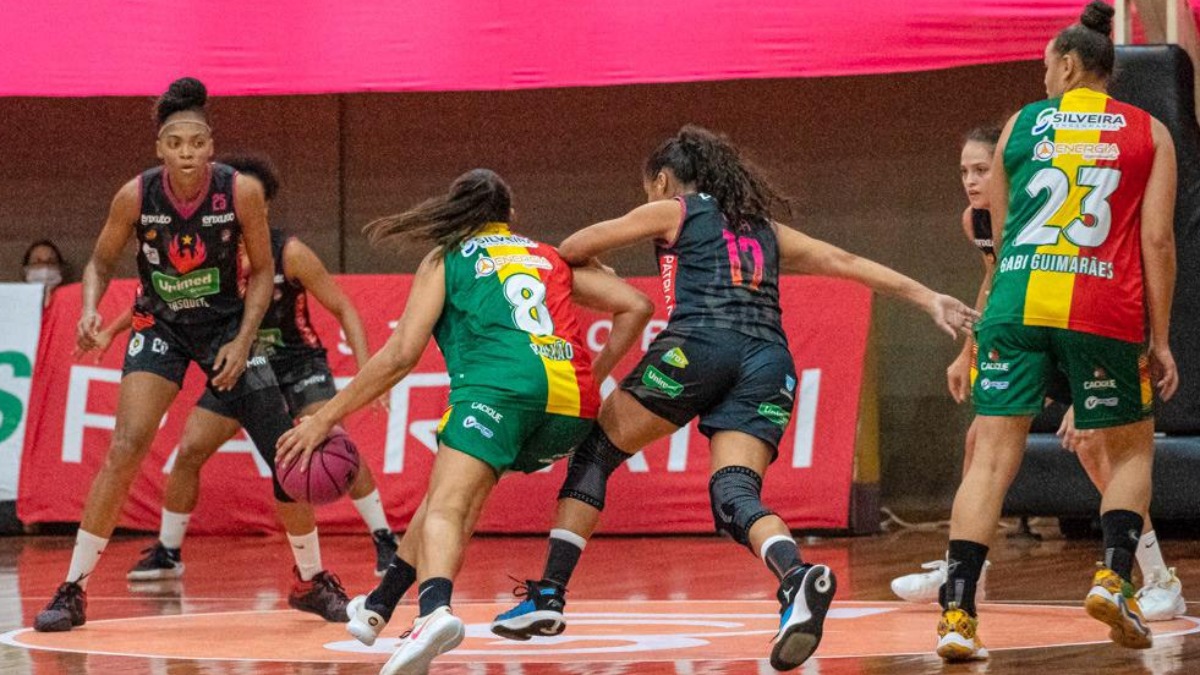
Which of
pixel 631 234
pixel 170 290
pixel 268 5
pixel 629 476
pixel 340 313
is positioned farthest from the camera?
pixel 268 5

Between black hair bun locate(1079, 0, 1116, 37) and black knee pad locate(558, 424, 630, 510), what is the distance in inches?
77.1

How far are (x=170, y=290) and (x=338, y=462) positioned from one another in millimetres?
1322

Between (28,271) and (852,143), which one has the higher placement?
(852,143)

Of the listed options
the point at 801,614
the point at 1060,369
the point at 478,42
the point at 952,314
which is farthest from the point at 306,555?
the point at 478,42

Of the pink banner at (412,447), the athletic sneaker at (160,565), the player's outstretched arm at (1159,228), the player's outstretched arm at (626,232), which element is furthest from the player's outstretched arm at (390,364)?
the pink banner at (412,447)

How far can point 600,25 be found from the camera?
11758 millimetres

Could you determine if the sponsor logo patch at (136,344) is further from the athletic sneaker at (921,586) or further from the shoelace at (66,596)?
the athletic sneaker at (921,586)

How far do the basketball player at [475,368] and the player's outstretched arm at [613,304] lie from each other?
0.20 ft

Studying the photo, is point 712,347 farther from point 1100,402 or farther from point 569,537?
point 1100,402

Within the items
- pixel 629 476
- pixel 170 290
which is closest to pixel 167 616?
pixel 170 290

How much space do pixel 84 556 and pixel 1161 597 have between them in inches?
154

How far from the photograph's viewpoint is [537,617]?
5961mm

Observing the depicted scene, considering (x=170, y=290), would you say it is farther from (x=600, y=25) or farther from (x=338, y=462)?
(x=600, y=25)

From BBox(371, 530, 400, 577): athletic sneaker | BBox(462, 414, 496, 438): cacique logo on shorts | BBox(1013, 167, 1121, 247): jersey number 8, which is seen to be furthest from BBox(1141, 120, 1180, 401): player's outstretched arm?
BBox(371, 530, 400, 577): athletic sneaker
